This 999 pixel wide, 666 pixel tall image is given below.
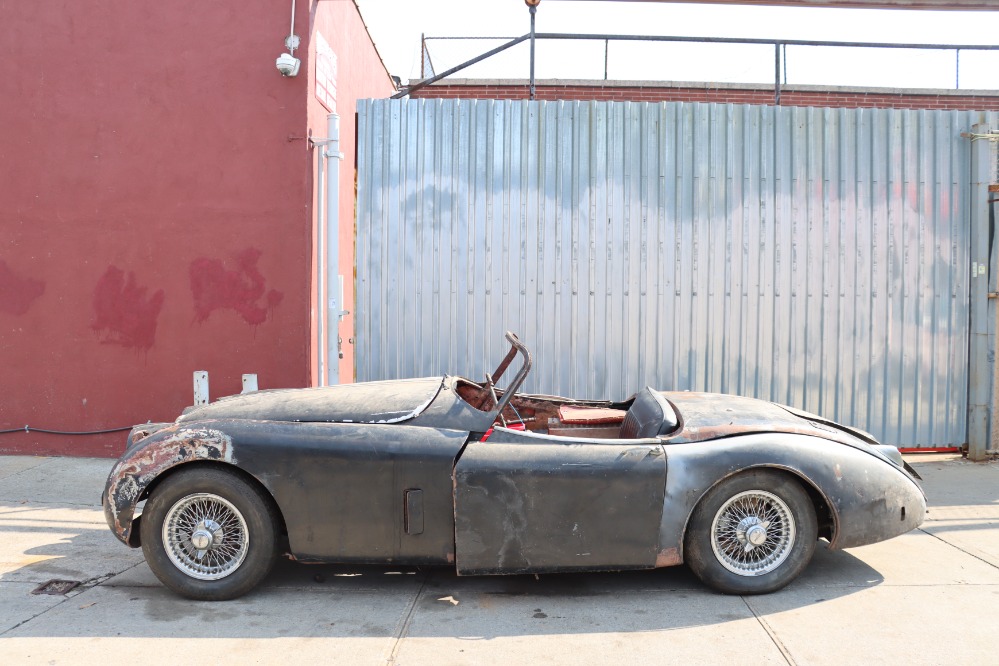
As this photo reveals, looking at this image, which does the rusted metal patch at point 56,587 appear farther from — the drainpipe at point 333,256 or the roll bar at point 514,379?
the drainpipe at point 333,256

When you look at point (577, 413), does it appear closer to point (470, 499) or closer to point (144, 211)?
Answer: point (470, 499)

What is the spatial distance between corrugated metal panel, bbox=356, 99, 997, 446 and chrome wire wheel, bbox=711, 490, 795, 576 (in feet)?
10.8

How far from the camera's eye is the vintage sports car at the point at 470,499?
418 cm

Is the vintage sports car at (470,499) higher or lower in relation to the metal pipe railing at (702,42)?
lower

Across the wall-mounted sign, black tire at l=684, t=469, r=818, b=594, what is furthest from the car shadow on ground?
the wall-mounted sign

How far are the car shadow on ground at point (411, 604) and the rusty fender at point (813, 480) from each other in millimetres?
318

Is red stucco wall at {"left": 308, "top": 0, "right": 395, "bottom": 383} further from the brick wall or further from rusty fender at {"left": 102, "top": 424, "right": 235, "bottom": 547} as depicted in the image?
the brick wall

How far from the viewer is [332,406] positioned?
14.6 ft

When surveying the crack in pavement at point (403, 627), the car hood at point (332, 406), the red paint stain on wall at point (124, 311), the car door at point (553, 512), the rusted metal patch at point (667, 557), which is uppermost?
the red paint stain on wall at point (124, 311)

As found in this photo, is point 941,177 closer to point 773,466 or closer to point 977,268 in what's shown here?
point 977,268

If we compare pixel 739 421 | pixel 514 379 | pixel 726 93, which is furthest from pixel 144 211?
pixel 726 93

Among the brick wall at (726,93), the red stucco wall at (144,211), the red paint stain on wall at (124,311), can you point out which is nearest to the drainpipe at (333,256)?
the red stucco wall at (144,211)

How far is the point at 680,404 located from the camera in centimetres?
494

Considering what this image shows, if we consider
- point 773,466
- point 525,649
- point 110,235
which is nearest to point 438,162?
→ point 110,235
